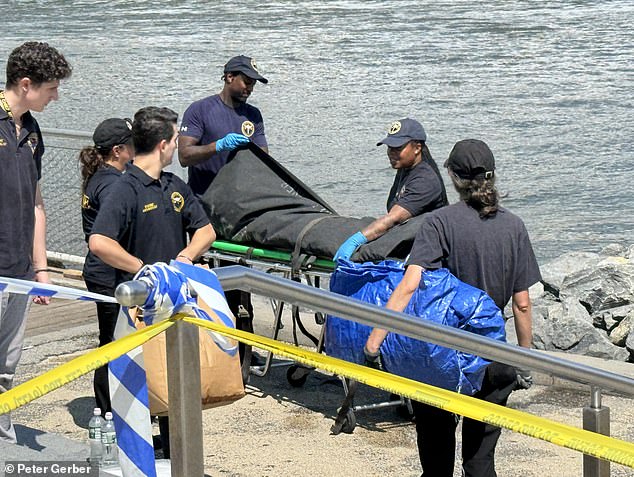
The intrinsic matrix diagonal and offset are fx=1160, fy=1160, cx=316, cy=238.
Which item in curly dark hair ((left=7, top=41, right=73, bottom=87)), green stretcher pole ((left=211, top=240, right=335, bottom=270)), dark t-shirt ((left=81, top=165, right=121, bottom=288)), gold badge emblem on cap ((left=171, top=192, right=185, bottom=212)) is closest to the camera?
curly dark hair ((left=7, top=41, right=73, bottom=87))

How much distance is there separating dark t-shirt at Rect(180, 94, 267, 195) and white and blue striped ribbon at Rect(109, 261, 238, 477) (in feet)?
13.2

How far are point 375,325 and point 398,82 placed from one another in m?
20.1

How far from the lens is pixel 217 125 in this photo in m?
7.20

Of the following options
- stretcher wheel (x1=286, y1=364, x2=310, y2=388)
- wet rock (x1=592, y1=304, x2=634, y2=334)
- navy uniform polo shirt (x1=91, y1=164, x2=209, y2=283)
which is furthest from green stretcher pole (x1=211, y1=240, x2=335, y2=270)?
wet rock (x1=592, y1=304, x2=634, y2=334)

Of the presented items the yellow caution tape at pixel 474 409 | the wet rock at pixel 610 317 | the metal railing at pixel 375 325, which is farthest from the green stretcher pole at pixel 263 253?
the yellow caution tape at pixel 474 409

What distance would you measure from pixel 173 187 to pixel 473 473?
1.85m

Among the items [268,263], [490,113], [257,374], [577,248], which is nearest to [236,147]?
[268,263]

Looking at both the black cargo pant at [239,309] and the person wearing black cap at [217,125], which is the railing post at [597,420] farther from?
the person wearing black cap at [217,125]

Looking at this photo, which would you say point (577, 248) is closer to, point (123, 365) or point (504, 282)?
point (504, 282)

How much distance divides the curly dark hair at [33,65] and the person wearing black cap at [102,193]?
89 cm

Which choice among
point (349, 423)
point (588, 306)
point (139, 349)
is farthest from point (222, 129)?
point (139, 349)

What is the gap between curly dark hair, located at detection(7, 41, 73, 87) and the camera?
4.80m

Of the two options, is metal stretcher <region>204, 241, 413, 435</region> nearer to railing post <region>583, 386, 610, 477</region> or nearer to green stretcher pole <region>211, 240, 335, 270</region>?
green stretcher pole <region>211, 240, 335, 270</region>

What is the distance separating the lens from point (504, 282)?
4664mm
